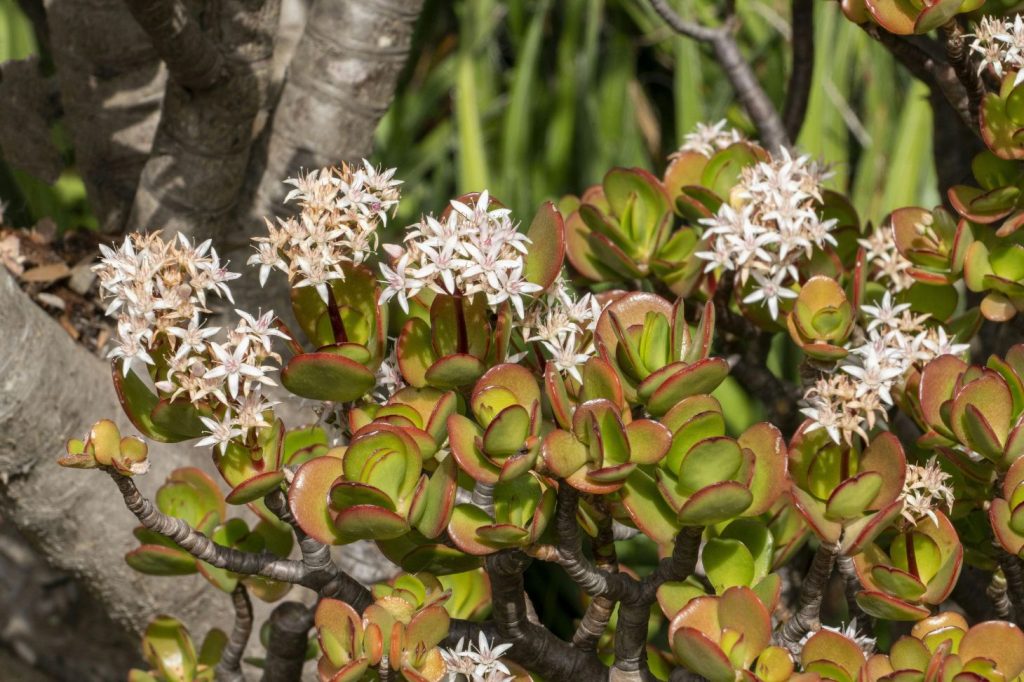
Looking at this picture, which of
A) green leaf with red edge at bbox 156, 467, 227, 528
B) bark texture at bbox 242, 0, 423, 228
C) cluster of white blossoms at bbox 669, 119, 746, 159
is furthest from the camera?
bark texture at bbox 242, 0, 423, 228

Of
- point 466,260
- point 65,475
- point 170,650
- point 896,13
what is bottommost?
point 170,650

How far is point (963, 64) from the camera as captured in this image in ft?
2.70

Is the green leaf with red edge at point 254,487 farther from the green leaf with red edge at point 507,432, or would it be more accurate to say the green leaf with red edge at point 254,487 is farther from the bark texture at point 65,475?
the bark texture at point 65,475

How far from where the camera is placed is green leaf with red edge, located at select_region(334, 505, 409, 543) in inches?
24.5

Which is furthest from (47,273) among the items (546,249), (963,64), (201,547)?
(963,64)

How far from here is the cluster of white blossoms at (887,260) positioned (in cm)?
90

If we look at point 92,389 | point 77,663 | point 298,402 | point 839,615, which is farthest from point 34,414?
point 839,615

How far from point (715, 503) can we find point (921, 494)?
193 mm

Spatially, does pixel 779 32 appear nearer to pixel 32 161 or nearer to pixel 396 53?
pixel 396 53

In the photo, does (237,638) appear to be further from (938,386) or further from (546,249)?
(938,386)

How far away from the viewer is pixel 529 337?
734 millimetres

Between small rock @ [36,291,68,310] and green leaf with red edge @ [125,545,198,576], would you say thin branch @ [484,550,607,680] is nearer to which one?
green leaf with red edge @ [125,545,198,576]

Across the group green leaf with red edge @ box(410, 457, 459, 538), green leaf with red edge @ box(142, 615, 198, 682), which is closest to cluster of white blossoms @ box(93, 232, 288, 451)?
green leaf with red edge @ box(410, 457, 459, 538)

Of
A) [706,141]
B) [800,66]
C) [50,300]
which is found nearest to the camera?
[706,141]
